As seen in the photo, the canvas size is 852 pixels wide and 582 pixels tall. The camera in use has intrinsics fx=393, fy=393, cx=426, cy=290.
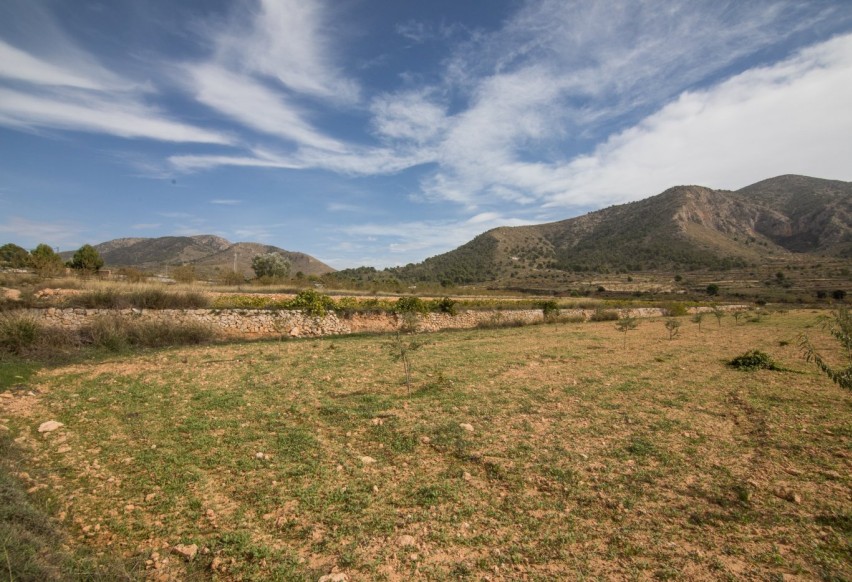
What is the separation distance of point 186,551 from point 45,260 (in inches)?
1144

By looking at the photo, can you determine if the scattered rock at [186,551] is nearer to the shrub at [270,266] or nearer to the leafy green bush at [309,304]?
the leafy green bush at [309,304]

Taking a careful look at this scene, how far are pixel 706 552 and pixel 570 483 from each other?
153cm

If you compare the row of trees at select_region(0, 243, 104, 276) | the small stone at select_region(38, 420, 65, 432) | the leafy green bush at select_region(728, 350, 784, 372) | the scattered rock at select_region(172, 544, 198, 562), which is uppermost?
the row of trees at select_region(0, 243, 104, 276)

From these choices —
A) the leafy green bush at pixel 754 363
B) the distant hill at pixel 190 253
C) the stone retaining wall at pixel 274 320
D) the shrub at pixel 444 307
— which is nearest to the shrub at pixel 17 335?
the stone retaining wall at pixel 274 320

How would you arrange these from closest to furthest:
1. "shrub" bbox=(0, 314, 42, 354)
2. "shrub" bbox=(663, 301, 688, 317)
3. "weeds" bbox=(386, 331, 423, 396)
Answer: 1. "weeds" bbox=(386, 331, 423, 396)
2. "shrub" bbox=(0, 314, 42, 354)
3. "shrub" bbox=(663, 301, 688, 317)

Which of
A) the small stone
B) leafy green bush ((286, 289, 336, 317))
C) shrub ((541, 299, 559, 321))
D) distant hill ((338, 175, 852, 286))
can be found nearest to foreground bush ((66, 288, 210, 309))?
leafy green bush ((286, 289, 336, 317))

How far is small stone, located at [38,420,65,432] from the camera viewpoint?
6652mm

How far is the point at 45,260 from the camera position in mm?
23672

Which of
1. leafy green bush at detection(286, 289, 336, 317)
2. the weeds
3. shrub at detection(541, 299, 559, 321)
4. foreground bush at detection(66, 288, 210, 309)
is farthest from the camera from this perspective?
shrub at detection(541, 299, 559, 321)

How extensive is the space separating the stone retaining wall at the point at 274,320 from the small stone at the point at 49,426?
38.3ft

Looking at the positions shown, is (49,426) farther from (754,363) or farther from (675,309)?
(675,309)

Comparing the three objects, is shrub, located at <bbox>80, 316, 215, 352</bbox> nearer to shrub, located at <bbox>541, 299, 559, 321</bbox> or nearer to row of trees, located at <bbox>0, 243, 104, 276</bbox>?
row of trees, located at <bbox>0, 243, 104, 276</bbox>

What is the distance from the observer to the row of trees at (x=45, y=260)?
23047mm

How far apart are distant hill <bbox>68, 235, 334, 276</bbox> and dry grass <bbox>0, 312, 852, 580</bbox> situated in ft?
288
